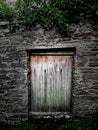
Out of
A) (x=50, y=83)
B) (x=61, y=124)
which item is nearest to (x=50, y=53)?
(x=50, y=83)

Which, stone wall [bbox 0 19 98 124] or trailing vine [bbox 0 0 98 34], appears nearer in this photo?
trailing vine [bbox 0 0 98 34]

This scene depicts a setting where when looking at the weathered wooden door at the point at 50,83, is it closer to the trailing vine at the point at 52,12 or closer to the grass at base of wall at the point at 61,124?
the grass at base of wall at the point at 61,124

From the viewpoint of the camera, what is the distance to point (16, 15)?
15.1ft

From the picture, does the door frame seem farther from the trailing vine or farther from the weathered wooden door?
the trailing vine

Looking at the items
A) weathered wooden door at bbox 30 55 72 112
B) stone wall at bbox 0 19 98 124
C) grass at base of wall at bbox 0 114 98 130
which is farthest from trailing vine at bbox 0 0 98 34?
grass at base of wall at bbox 0 114 98 130

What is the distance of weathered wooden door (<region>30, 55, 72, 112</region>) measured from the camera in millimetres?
4879

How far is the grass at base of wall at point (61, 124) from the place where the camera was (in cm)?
456

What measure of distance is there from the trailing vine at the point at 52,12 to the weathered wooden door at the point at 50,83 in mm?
896

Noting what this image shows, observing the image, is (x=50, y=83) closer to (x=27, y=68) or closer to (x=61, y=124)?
(x=27, y=68)

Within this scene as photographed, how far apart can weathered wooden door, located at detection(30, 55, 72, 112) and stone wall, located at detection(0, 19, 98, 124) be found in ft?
0.83

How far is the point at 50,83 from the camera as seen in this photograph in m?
4.98

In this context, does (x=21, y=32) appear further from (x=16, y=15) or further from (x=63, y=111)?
(x=63, y=111)

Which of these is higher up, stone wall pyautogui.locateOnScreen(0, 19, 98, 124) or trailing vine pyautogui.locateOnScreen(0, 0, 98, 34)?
trailing vine pyautogui.locateOnScreen(0, 0, 98, 34)

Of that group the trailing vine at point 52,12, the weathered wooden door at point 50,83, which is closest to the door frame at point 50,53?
the weathered wooden door at point 50,83
